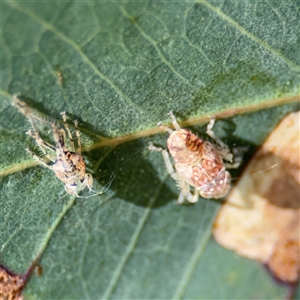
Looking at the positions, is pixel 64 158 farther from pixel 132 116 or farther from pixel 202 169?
pixel 202 169

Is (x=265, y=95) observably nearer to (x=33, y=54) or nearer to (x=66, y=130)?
(x=66, y=130)

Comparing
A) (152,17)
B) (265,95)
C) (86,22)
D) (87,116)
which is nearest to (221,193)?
(265,95)

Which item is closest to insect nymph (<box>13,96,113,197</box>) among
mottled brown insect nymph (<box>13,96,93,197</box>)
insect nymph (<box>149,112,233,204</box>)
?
mottled brown insect nymph (<box>13,96,93,197</box>)

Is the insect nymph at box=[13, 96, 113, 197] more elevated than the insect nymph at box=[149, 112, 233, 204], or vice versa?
the insect nymph at box=[13, 96, 113, 197]

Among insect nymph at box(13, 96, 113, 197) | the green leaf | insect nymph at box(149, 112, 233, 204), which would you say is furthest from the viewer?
insect nymph at box(149, 112, 233, 204)

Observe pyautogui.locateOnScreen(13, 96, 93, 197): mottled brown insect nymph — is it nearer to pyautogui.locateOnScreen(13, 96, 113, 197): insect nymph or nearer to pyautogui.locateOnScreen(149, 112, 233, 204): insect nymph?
pyautogui.locateOnScreen(13, 96, 113, 197): insect nymph

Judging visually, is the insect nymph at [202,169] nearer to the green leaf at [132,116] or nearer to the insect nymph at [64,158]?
the green leaf at [132,116]
